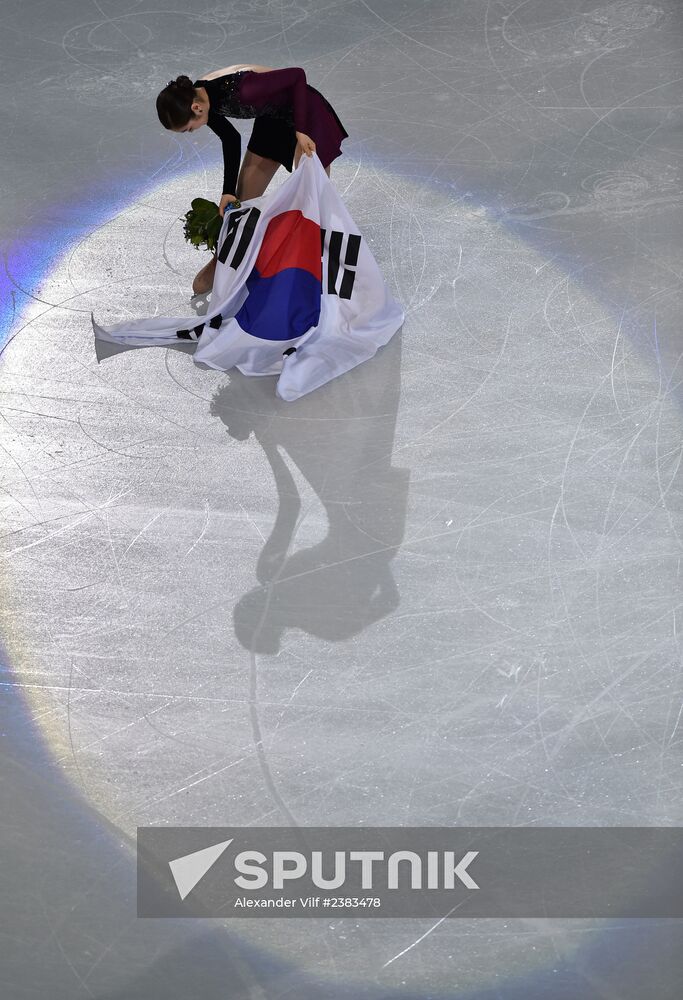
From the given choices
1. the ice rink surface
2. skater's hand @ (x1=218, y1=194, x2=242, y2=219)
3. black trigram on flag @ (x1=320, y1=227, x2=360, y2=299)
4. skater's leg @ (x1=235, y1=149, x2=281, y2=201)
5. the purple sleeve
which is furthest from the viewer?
skater's leg @ (x1=235, y1=149, x2=281, y2=201)

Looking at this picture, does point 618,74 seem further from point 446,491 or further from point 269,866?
point 269,866

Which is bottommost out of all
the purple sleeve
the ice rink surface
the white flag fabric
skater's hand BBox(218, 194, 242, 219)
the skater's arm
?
the ice rink surface

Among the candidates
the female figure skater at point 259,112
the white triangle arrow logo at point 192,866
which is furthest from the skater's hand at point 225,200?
the white triangle arrow logo at point 192,866

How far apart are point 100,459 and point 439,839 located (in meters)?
1.91

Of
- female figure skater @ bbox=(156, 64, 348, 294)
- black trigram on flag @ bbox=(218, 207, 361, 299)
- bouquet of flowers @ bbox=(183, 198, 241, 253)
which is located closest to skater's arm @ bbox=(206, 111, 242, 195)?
female figure skater @ bbox=(156, 64, 348, 294)

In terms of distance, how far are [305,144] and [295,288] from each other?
0.54 m

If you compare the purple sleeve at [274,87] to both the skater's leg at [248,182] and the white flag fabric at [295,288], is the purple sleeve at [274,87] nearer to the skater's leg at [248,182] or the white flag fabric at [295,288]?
the white flag fabric at [295,288]

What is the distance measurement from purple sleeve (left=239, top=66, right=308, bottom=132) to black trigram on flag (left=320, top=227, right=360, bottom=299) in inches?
18.2

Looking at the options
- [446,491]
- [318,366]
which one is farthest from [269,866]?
[318,366]

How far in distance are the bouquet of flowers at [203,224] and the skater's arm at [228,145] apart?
3.9 inches

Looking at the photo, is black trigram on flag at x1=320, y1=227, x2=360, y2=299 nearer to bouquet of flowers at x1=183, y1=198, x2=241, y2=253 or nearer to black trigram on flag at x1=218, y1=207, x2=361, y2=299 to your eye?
black trigram on flag at x1=218, y1=207, x2=361, y2=299

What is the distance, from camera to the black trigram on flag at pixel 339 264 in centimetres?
479

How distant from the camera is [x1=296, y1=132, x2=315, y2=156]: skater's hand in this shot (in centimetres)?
471

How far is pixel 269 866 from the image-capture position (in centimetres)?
313
